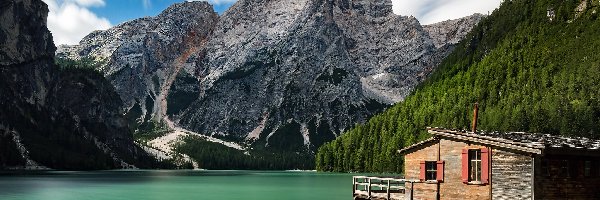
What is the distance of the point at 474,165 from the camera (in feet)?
127

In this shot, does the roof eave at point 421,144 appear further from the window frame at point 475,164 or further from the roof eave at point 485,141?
the window frame at point 475,164

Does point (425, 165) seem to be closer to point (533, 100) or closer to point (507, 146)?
point (507, 146)

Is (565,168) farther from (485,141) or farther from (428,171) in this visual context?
(428,171)

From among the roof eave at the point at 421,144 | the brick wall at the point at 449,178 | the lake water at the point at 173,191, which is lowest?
the lake water at the point at 173,191

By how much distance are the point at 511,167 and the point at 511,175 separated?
477 millimetres

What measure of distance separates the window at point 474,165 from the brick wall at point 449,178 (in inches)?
17.7

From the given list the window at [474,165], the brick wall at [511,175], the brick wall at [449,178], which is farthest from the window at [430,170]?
the brick wall at [511,175]

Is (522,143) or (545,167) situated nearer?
(522,143)

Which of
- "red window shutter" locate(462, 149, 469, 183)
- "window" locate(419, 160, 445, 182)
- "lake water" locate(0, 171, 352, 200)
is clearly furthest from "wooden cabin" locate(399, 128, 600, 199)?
"lake water" locate(0, 171, 352, 200)

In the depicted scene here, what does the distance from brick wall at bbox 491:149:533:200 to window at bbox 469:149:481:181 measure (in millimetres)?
1370

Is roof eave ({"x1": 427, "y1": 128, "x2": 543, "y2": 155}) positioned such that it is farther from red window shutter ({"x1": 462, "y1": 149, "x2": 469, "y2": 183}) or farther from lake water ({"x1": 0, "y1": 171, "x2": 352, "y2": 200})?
lake water ({"x1": 0, "y1": 171, "x2": 352, "y2": 200})

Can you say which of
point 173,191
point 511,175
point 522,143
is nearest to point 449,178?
point 511,175

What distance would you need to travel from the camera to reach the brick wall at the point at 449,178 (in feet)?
127

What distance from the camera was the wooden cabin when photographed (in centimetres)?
3503
